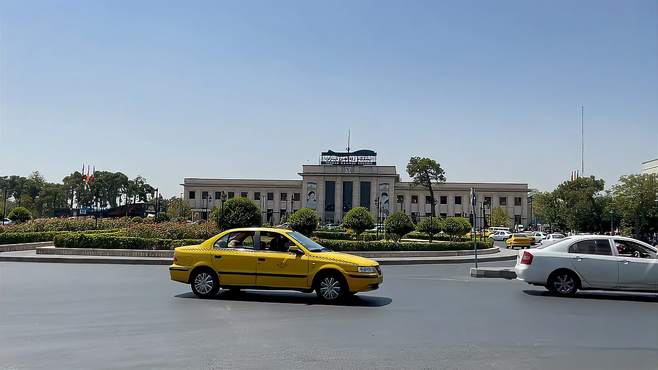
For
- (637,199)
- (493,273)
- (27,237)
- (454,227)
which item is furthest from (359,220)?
(637,199)

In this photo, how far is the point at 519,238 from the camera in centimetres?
4528

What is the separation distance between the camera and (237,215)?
3014cm

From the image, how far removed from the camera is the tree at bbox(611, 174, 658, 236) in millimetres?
47875

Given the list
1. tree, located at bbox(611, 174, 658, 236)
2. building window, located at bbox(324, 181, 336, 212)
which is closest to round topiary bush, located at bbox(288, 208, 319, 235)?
tree, located at bbox(611, 174, 658, 236)

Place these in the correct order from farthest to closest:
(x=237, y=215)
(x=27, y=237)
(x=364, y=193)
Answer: (x=364, y=193) → (x=237, y=215) → (x=27, y=237)

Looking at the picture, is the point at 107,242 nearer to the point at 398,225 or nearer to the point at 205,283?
the point at 205,283

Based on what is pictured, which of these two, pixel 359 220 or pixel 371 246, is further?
pixel 359 220

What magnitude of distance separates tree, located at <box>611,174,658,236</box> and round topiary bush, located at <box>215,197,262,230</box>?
34.7 m

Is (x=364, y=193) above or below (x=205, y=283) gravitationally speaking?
above

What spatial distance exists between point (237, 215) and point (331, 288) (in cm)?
1918

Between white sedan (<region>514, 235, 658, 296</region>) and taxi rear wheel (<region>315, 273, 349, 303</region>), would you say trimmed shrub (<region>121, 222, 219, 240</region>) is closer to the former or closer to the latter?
taxi rear wheel (<region>315, 273, 349, 303</region>)

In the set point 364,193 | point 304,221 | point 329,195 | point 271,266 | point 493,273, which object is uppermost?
point 364,193

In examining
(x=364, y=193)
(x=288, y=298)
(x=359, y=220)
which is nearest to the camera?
(x=288, y=298)

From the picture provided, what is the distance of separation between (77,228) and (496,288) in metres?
29.6
